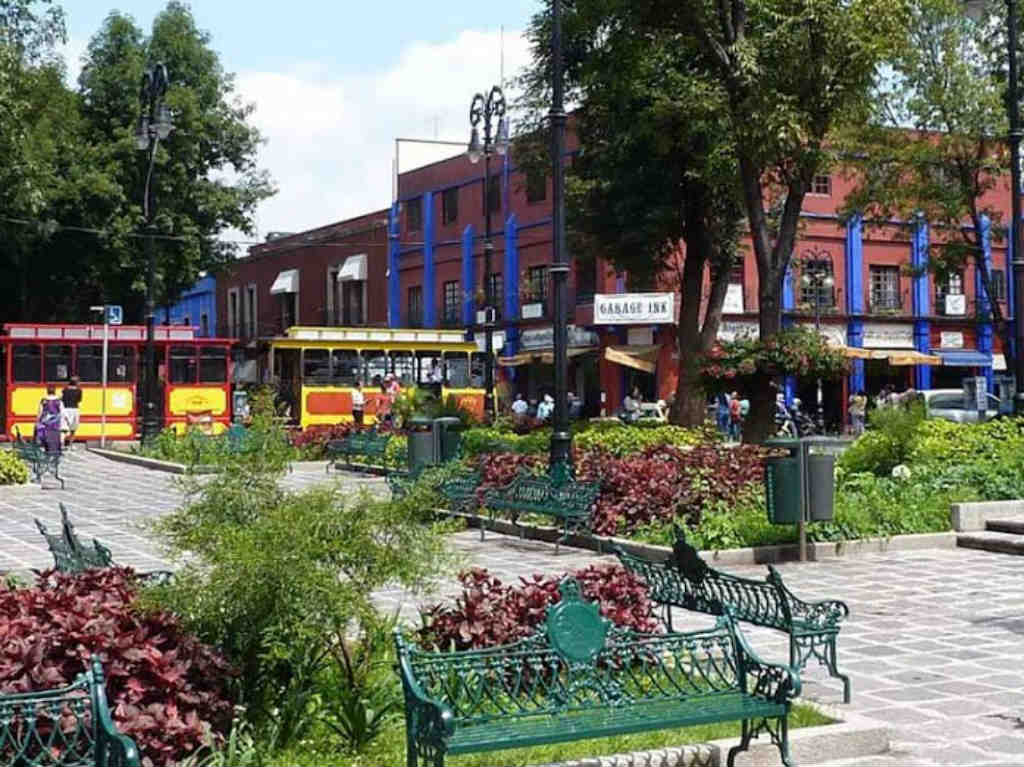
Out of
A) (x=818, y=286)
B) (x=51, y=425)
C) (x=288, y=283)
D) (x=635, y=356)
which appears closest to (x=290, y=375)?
(x=51, y=425)

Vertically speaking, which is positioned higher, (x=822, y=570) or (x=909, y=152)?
(x=909, y=152)

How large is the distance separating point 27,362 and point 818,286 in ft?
83.1

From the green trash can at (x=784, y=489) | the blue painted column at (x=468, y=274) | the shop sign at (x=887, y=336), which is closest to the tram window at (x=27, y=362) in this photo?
the blue painted column at (x=468, y=274)

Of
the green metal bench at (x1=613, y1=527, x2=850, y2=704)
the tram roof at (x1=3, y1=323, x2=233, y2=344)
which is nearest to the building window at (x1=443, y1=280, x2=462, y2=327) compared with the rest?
the tram roof at (x1=3, y1=323, x2=233, y2=344)

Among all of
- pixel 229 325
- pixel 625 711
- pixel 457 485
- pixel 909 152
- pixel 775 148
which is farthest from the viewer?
pixel 229 325

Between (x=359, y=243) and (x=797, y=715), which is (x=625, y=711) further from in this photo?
(x=359, y=243)

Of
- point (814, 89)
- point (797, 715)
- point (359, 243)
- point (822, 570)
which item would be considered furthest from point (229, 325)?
point (797, 715)

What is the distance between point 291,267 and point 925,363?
1193 inches

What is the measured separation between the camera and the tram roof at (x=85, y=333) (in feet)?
110

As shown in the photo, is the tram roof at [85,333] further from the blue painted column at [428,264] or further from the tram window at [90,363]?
the blue painted column at [428,264]

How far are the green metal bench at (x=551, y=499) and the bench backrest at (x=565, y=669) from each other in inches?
320

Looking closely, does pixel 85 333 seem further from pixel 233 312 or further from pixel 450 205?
pixel 233 312

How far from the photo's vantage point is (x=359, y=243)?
58781 millimetres

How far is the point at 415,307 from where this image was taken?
55156 millimetres
